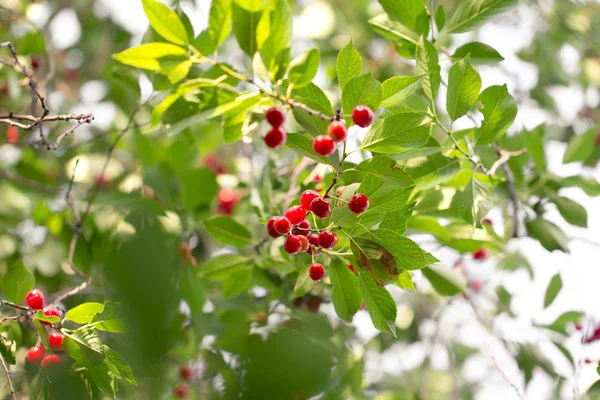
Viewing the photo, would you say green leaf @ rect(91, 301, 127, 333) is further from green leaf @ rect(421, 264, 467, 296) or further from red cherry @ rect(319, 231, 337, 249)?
green leaf @ rect(421, 264, 467, 296)

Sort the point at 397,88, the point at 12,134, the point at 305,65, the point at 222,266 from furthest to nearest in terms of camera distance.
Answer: the point at 12,134 < the point at 222,266 < the point at 397,88 < the point at 305,65

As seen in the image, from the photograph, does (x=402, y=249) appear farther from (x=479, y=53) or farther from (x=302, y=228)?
(x=479, y=53)

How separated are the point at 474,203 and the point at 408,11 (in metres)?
0.42

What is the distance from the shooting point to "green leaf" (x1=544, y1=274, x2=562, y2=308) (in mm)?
1838

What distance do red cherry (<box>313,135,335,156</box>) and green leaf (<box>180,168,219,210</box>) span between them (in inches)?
30.5

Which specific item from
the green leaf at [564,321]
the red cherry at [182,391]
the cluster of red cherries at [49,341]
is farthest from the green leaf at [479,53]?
the red cherry at [182,391]

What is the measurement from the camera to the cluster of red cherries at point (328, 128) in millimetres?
812

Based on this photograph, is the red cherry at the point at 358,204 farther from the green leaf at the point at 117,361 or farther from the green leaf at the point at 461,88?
the green leaf at the point at 117,361

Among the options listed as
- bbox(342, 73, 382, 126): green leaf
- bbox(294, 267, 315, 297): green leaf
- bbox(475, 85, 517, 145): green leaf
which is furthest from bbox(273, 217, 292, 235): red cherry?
bbox(475, 85, 517, 145): green leaf

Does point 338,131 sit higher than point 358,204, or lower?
higher

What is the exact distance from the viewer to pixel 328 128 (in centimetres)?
85

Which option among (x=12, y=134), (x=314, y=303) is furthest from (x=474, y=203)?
(x=12, y=134)

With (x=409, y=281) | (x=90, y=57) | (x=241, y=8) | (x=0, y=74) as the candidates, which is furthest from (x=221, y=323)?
(x=90, y=57)

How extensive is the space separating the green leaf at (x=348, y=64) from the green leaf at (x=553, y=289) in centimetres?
135
